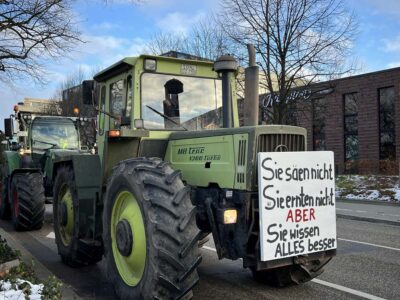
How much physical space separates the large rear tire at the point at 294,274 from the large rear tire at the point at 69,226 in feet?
7.56

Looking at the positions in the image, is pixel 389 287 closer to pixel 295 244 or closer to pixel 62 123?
pixel 295 244

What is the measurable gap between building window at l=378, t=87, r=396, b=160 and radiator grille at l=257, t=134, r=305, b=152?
24.2m

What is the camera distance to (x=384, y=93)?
2814cm

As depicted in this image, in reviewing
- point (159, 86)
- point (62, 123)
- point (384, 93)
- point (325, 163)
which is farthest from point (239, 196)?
point (384, 93)

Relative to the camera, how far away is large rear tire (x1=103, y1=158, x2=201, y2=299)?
14.9 ft

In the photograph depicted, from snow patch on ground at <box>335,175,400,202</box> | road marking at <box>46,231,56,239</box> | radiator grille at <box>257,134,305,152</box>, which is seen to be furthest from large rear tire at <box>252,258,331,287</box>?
snow patch on ground at <box>335,175,400,202</box>

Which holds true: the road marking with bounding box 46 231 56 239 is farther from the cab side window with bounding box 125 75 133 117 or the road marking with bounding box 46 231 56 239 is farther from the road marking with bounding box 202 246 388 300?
the road marking with bounding box 202 246 388 300

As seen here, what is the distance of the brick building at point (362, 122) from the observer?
27.2 meters

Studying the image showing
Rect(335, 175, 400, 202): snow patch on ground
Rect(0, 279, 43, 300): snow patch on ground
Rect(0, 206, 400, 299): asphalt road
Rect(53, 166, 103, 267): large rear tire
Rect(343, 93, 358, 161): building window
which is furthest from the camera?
Rect(343, 93, 358, 161): building window

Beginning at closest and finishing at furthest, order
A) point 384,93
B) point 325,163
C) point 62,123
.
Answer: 1. point 325,163
2. point 62,123
3. point 384,93

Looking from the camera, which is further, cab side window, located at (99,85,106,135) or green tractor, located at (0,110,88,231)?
green tractor, located at (0,110,88,231)

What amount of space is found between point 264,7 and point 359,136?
12214 millimetres

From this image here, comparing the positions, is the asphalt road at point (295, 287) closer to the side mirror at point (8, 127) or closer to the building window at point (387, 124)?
the side mirror at point (8, 127)

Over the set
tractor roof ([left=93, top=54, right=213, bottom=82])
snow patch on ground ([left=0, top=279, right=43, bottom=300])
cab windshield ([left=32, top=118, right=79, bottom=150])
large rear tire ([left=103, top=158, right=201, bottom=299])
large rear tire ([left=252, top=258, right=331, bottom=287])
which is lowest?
large rear tire ([left=252, top=258, right=331, bottom=287])
